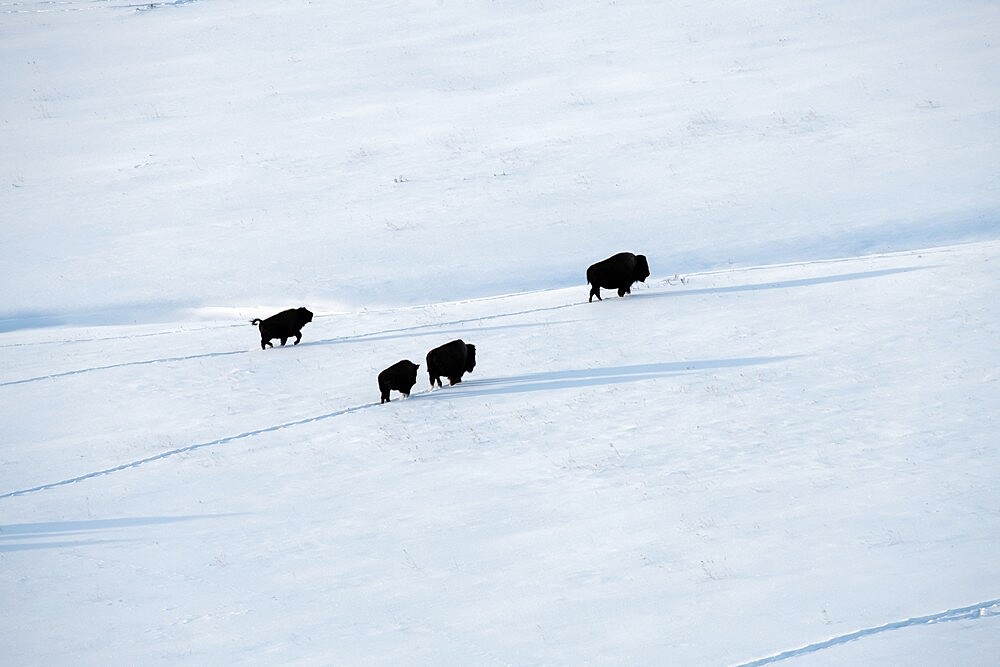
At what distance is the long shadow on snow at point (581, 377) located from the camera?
1641 centimetres

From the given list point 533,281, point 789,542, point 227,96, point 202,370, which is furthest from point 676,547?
point 227,96

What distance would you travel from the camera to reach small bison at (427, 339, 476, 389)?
1738 cm

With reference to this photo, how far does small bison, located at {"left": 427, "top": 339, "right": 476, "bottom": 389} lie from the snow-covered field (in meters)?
0.43

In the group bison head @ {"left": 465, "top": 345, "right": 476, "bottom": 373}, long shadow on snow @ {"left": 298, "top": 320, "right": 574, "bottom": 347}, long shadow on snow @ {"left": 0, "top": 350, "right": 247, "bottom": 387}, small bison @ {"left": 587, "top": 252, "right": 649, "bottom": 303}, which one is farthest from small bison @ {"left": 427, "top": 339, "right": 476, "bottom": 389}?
long shadow on snow @ {"left": 0, "top": 350, "right": 247, "bottom": 387}

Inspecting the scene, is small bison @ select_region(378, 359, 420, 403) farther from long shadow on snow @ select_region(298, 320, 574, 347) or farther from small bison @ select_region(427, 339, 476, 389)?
long shadow on snow @ select_region(298, 320, 574, 347)

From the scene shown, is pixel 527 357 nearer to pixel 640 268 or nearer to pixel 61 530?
pixel 640 268

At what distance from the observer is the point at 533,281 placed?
86.1ft

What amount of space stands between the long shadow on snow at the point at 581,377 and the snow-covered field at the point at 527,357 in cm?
11

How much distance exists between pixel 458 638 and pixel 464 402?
22.2 feet

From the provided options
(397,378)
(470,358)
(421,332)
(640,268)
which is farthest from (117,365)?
(640,268)

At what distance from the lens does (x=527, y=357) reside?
18438 millimetres

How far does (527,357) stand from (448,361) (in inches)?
67.0

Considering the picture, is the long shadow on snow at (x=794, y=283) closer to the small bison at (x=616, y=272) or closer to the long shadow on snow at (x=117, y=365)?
the small bison at (x=616, y=272)

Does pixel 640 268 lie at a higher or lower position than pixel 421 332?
higher
